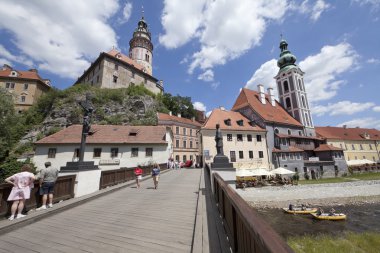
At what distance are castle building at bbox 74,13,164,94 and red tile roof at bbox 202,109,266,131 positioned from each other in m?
27.8

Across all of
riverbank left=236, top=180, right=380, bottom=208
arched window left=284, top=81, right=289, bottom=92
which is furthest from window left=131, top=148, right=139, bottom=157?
arched window left=284, top=81, right=289, bottom=92

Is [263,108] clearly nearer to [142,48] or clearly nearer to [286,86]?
[286,86]

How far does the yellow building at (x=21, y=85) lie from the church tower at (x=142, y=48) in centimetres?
2931

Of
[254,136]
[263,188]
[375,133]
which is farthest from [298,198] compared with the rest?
[375,133]

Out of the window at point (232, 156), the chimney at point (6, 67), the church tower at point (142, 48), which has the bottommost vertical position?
the window at point (232, 156)

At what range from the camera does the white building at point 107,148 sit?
26.1m

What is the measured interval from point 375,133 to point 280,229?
6411 cm

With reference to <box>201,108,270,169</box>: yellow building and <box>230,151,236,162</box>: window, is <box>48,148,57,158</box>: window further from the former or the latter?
<box>230,151,236,162</box>: window

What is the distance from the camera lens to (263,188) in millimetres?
24578

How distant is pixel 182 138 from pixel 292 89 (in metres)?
29.2

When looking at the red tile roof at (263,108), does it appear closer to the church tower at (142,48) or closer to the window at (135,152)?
the window at (135,152)

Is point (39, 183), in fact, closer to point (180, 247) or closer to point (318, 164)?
point (180, 247)

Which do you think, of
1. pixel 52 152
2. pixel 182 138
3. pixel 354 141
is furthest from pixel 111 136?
pixel 354 141

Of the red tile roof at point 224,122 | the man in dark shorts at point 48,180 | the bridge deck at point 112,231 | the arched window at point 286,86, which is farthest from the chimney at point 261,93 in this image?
the man in dark shorts at point 48,180
